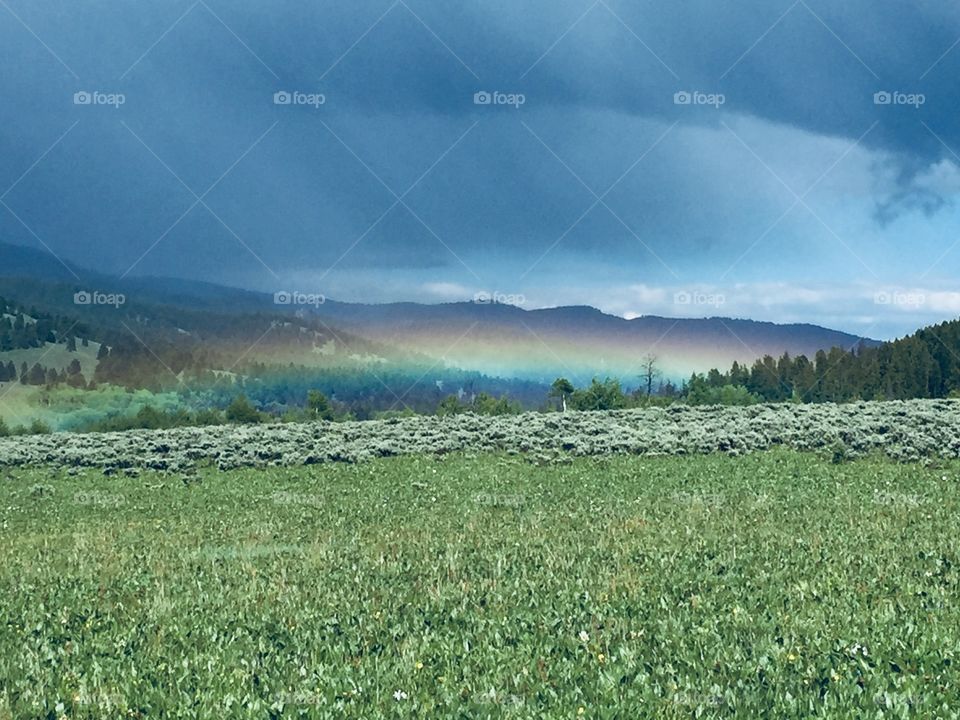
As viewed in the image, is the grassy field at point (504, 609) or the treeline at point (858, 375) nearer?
the grassy field at point (504, 609)

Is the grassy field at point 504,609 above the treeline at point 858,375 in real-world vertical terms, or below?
below

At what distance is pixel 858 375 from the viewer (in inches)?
4542

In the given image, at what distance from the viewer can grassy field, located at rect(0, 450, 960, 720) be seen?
8836mm

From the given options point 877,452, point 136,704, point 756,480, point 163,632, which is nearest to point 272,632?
point 163,632

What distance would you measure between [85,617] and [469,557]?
576cm

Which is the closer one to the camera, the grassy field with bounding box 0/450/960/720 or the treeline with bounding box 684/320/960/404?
the grassy field with bounding box 0/450/960/720

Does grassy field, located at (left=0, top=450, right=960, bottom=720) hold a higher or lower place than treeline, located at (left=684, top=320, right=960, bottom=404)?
lower

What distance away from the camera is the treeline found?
101m

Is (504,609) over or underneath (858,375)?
underneath

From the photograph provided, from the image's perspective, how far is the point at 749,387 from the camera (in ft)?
433

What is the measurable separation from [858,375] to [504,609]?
371ft

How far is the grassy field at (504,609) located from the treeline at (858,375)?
233 feet

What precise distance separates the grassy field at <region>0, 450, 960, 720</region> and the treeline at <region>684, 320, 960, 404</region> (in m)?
71.0

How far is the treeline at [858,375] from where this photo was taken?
10138 centimetres
